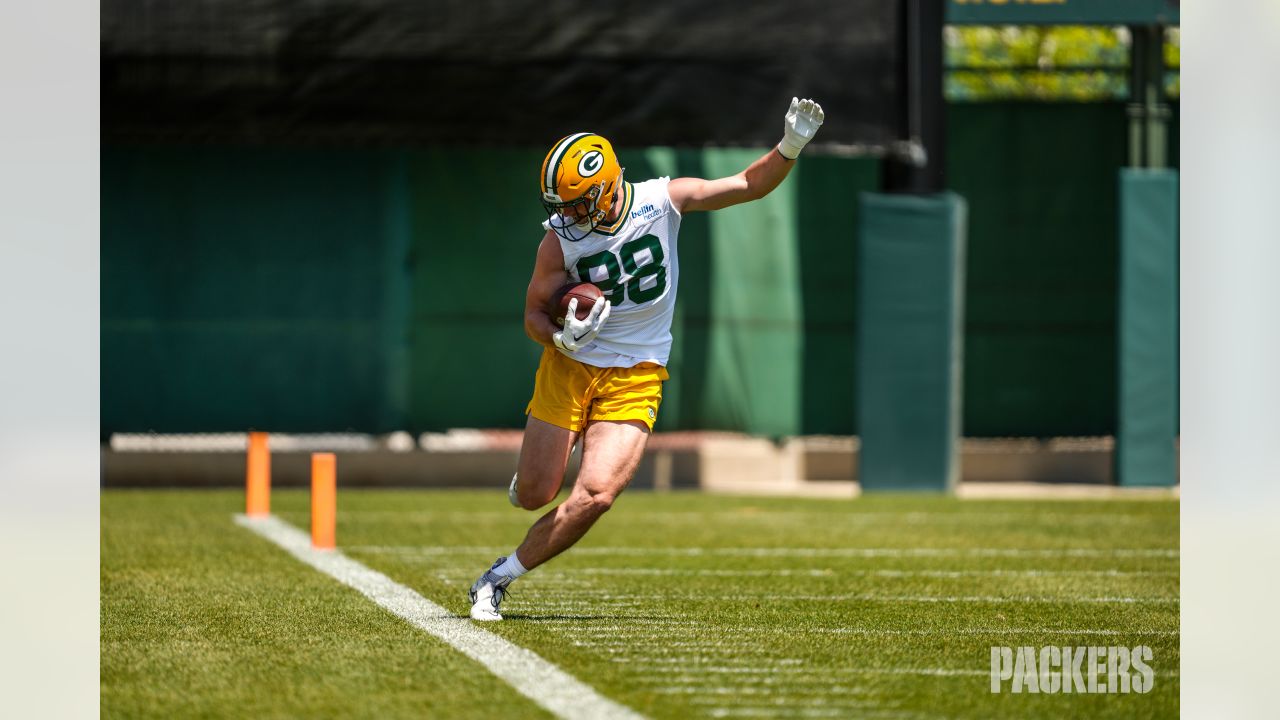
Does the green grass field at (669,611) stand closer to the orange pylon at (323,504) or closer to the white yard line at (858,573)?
the white yard line at (858,573)

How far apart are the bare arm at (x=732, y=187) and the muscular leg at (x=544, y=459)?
42.5 inches

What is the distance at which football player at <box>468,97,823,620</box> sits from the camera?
8.18 metres

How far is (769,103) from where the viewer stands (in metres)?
17.5

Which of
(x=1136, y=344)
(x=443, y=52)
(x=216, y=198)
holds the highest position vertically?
(x=443, y=52)

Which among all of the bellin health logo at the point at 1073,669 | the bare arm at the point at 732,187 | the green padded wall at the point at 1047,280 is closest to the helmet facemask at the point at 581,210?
the bare arm at the point at 732,187

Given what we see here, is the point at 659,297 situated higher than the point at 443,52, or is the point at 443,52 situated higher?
the point at 443,52

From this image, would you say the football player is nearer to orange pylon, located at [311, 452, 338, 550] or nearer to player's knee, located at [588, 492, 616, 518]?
player's knee, located at [588, 492, 616, 518]

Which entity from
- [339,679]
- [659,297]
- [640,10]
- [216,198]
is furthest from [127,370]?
[339,679]

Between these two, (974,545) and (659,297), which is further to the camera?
(974,545)

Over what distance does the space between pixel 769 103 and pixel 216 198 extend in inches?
200

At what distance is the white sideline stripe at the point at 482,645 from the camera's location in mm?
6074

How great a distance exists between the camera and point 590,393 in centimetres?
838
